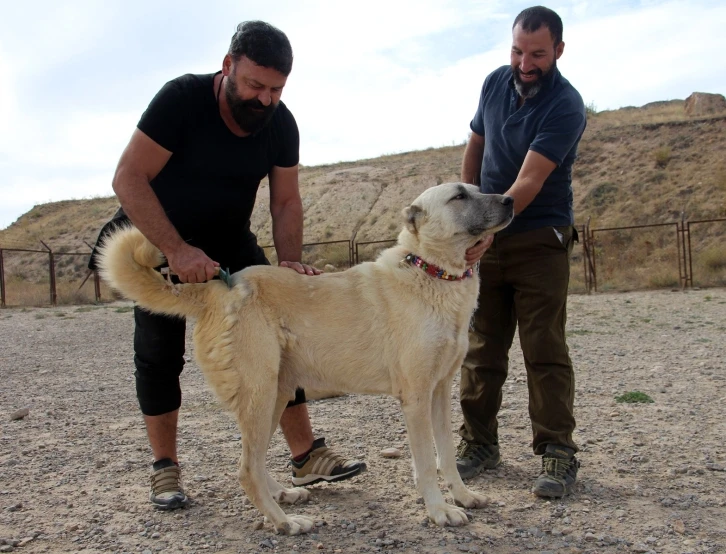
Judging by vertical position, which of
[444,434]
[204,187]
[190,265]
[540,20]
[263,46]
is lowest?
[444,434]

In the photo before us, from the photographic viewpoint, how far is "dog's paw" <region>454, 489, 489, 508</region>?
3.42 m

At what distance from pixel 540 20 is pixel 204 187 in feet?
7.19

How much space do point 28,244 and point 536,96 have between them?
45933 millimetres

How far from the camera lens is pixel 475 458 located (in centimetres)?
401

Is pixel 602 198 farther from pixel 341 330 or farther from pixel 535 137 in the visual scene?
pixel 341 330

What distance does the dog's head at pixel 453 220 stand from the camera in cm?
352

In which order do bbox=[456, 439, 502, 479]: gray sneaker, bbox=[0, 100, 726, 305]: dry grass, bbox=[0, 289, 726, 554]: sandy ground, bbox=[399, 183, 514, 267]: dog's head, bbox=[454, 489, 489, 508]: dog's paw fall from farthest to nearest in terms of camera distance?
1. bbox=[0, 100, 726, 305]: dry grass
2. bbox=[456, 439, 502, 479]: gray sneaker
3. bbox=[399, 183, 514, 267]: dog's head
4. bbox=[454, 489, 489, 508]: dog's paw
5. bbox=[0, 289, 726, 554]: sandy ground

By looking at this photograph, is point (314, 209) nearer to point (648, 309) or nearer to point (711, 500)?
point (648, 309)

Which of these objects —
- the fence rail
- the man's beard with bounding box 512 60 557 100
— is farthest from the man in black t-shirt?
the fence rail

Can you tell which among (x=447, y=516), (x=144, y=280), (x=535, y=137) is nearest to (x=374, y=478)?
Result: (x=447, y=516)

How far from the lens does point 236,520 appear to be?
329 cm

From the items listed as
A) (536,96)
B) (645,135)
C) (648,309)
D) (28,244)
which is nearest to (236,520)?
(536,96)

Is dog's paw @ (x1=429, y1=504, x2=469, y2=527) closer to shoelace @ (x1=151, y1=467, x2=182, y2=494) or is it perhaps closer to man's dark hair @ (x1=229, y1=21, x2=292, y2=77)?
shoelace @ (x1=151, y1=467, x2=182, y2=494)

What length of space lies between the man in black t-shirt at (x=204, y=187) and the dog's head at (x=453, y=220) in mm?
699
